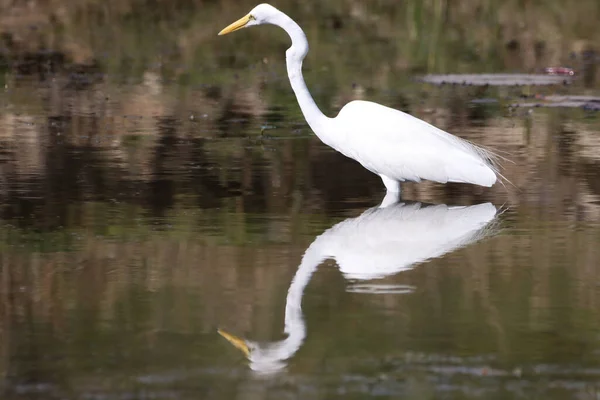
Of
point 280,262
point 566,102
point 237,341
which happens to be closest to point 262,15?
point 280,262

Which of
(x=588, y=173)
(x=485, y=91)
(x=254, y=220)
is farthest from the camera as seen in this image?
(x=485, y=91)

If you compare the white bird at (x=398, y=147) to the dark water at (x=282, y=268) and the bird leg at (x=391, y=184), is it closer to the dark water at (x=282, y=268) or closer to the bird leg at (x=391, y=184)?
the bird leg at (x=391, y=184)

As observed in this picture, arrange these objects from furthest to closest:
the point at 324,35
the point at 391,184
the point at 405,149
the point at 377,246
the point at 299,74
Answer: the point at 324,35 → the point at 299,74 → the point at 391,184 → the point at 405,149 → the point at 377,246

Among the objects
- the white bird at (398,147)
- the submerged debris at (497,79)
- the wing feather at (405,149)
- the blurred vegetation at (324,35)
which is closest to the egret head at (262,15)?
the white bird at (398,147)

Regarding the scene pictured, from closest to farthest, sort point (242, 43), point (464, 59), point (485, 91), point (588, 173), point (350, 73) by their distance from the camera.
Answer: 1. point (588, 173)
2. point (485, 91)
3. point (350, 73)
4. point (464, 59)
5. point (242, 43)

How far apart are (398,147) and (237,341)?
397 cm

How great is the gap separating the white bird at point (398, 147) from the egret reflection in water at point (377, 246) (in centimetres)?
29

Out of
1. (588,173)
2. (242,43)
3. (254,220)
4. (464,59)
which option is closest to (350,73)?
(464,59)

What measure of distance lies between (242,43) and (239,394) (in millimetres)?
16047

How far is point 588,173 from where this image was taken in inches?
411

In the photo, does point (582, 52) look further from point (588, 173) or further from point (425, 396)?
point (425, 396)

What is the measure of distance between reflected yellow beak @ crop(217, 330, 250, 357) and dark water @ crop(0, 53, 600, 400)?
0.01 meters

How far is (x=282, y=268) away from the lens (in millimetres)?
7379

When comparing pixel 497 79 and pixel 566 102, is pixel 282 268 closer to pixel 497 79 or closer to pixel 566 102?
pixel 566 102
